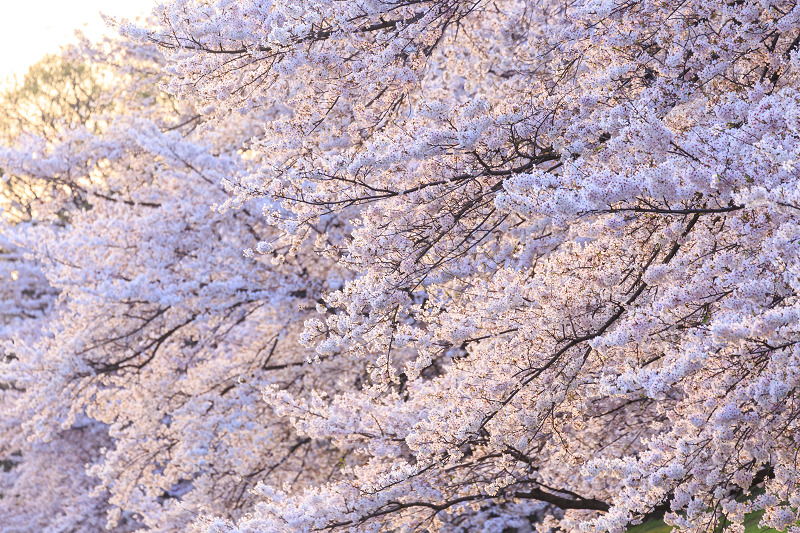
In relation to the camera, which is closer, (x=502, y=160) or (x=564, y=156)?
(x=564, y=156)

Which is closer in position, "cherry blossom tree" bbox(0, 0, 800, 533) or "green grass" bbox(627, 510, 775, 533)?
"cherry blossom tree" bbox(0, 0, 800, 533)

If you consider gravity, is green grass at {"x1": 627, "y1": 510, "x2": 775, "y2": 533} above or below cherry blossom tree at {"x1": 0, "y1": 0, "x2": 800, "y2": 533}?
below

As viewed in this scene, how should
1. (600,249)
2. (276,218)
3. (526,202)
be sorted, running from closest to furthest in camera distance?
1. (526,202)
2. (600,249)
3. (276,218)

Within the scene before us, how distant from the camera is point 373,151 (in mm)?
5039

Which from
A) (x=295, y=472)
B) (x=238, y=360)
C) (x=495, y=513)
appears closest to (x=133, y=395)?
(x=238, y=360)

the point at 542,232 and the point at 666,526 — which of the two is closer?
the point at 542,232

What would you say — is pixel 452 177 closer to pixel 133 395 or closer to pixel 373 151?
pixel 373 151

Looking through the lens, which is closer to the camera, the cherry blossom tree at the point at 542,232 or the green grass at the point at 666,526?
the cherry blossom tree at the point at 542,232

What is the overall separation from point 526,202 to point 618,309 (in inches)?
58.3

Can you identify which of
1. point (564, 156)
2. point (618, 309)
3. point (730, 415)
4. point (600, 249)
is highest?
point (564, 156)

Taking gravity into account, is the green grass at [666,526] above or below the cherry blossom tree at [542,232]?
below

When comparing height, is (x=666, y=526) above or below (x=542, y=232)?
below

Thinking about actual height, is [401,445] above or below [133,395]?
below

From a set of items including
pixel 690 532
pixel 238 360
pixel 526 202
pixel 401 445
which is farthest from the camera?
pixel 238 360
